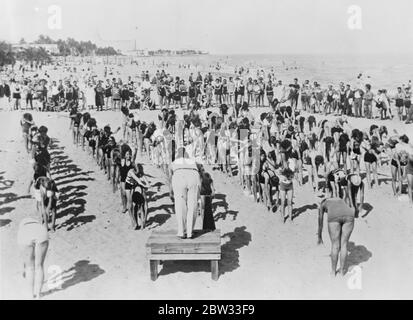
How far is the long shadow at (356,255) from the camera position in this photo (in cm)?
1029

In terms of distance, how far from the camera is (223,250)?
10.9 meters

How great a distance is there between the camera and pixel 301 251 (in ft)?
35.5

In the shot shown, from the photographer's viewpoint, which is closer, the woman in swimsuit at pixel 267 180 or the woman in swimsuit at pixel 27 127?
the woman in swimsuit at pixel 267 180

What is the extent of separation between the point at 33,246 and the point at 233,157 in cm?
911

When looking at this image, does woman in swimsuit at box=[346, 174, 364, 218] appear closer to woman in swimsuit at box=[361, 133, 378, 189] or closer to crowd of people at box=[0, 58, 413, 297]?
crowd of people at box=[0, 58, 413, 297]

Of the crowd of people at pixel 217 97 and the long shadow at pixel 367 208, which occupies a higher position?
the crowd of people at pixel 217 97

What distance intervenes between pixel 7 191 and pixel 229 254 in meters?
6.99

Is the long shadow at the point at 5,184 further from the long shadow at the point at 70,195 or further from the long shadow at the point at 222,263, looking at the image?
the long shadow at the point at 222,263

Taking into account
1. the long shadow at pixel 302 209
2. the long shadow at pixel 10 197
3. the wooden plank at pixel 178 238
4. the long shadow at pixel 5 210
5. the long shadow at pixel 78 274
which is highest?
the wooden plank at pixel 178 238

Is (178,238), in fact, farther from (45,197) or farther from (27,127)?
(27,127)

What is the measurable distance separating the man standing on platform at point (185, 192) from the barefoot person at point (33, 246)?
7.65 ft

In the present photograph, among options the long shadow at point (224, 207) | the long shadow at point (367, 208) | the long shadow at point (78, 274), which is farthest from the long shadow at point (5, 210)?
the long shadow at point (367, 208)

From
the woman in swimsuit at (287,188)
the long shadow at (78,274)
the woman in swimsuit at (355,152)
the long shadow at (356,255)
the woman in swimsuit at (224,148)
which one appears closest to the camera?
the long shadow at (78,274)
